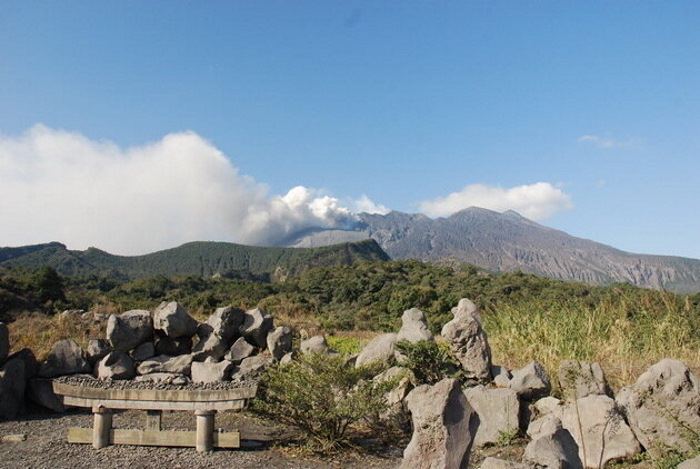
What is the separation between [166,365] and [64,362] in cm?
175

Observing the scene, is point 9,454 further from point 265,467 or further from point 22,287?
point 22,287

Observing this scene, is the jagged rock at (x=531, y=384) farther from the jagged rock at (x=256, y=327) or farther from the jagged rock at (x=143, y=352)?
the jagged rock at (x=143, y=352)

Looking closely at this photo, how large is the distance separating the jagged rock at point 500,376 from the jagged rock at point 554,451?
329 centimetres

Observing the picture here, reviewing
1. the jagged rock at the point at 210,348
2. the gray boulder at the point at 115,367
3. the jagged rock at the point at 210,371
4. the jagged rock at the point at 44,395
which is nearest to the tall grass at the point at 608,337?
the jagged rock at the point at 210,371

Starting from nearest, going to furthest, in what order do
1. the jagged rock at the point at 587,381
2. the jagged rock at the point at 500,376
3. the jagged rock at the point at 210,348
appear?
the jagged rock at the point at 587,381 < the jagged rock at the point at 500,376 < the jagged rock at the point at 210,348

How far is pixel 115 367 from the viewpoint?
9828mm

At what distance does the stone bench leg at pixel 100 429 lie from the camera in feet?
22.6

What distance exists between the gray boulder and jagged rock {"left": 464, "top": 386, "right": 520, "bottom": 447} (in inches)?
249

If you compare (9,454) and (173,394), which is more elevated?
(173,394)

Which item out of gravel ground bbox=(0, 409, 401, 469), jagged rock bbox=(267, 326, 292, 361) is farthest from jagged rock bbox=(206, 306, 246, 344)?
gravel ground bbox=(0, 409, 401, 469)

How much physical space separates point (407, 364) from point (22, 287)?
19893 mm

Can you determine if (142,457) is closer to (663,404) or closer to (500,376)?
(500,376)

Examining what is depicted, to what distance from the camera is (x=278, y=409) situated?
709cm

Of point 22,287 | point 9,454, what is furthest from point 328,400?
point 22,287
